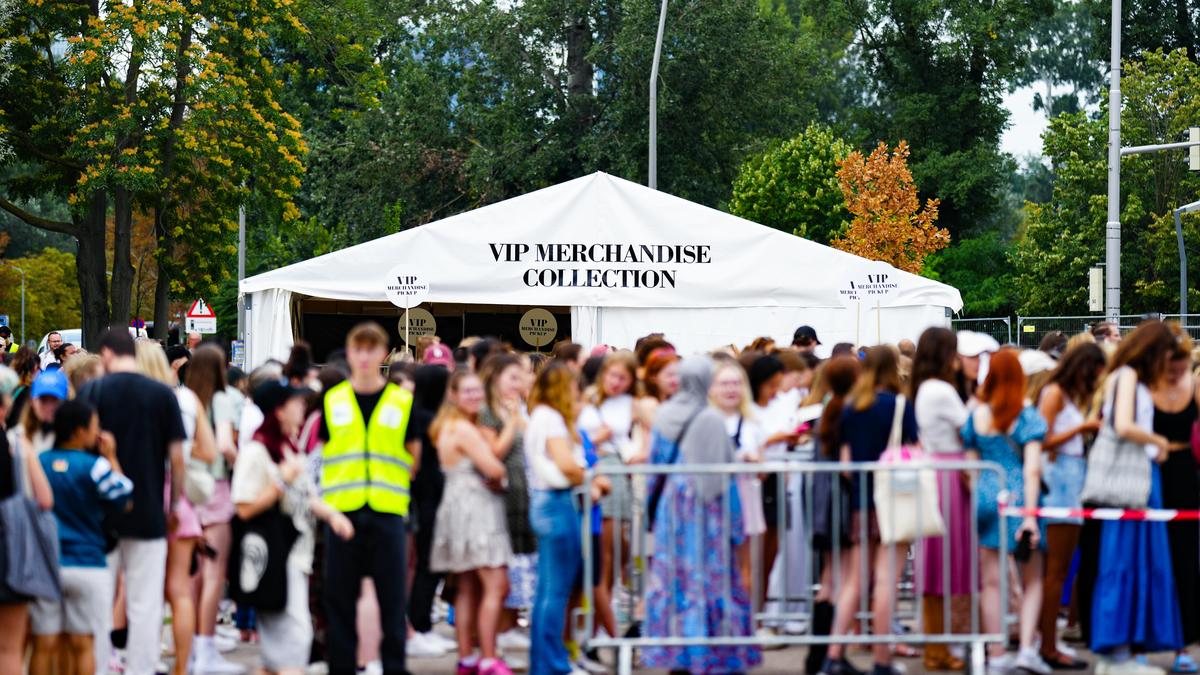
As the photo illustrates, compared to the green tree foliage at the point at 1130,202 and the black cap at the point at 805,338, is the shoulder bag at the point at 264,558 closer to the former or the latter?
the black cap at the point at 805,338

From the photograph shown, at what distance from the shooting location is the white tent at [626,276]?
63.0ft

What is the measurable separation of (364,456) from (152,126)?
2249 centimetres

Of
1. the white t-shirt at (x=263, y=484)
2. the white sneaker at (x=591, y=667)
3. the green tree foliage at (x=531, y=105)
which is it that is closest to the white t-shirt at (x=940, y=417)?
the white sneaker at (x=591, y=667)

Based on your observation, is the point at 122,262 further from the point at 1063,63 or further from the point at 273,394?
the point at 1063,63

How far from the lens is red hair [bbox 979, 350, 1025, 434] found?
8.42 m

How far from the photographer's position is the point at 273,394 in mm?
8414

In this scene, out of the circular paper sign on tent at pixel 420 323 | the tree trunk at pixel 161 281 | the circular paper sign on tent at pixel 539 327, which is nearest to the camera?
the circular paper sign on tent at pixel 420 323

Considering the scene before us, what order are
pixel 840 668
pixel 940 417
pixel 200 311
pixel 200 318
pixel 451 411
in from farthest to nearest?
pixel 200 318 < pixel 200 311 < pixel 840 668 < pixel 940 417 < pixel 451 411

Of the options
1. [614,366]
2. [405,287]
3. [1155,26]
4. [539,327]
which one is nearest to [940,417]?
[614,366]

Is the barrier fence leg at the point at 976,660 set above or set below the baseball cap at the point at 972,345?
below

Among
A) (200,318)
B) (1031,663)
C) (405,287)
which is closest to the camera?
(1031,663)

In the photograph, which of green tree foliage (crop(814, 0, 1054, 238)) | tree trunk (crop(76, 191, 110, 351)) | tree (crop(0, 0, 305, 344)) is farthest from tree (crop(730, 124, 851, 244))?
tree trunk (crop(76, 191, 110, 351))

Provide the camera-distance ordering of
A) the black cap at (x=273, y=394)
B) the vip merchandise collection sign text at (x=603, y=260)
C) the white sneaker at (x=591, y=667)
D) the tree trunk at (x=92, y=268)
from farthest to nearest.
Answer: the tree trunk at (x=92, y=268) < the vip merchandise collection sign text at (x=603, y=260) < the white sneaker at (x=591, y=667) < the black cap at (x=273, y=394)

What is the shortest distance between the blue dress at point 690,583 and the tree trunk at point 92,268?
25.0m
